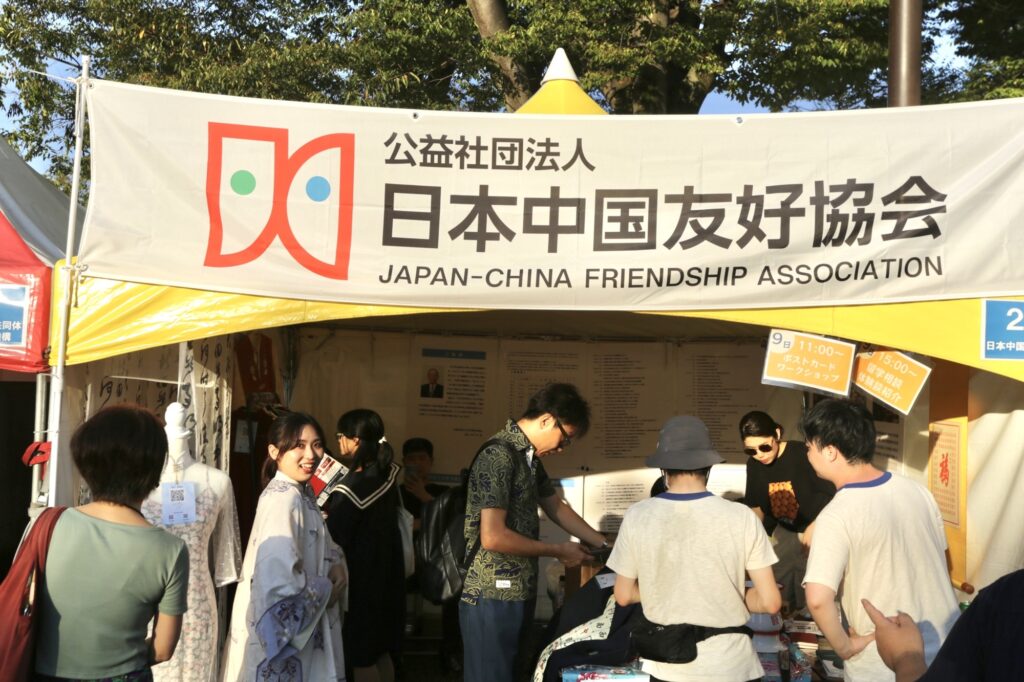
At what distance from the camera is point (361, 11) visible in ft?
41.4

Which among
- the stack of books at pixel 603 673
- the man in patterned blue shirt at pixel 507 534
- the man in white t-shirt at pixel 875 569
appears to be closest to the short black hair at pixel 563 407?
→ the man in patterned blue shirt at pixel 507 534

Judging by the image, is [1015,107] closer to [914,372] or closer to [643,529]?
[914,372]

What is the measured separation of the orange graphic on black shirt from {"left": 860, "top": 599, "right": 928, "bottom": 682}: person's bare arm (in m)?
3.53

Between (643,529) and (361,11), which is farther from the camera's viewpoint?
(361,11)

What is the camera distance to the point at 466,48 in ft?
42.1

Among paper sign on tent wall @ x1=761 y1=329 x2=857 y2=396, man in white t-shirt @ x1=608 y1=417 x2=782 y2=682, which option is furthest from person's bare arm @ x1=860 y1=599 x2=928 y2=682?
paper sign on tent wall @ x1=761 y1=329 x2=857 y2=396

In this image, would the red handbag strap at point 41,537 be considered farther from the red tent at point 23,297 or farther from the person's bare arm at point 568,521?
the person's bare arm at point 568,521

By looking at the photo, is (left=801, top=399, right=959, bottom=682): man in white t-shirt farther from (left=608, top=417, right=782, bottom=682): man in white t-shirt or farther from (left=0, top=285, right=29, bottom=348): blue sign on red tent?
(left=0, top=285, right=29, bottom=348): blue sign on red tent

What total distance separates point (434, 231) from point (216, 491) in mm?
1461

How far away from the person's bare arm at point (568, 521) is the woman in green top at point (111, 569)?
2.13m

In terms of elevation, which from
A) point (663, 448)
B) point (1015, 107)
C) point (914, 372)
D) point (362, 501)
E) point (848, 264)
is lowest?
point (362, 501)

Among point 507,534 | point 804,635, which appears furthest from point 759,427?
point 507,534

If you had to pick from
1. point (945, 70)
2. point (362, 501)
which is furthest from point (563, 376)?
point (945, 70)

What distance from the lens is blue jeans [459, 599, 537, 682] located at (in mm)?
3709
